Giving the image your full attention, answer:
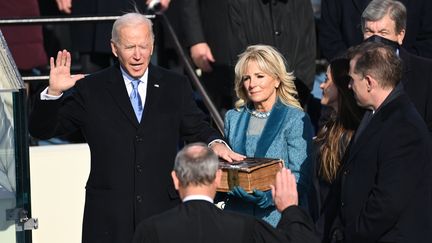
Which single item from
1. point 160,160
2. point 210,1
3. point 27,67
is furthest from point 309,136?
point 27,67

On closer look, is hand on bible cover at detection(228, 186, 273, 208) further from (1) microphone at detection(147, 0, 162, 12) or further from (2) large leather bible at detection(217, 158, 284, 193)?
(1) microphone at detection(147, 0, 162, 12)

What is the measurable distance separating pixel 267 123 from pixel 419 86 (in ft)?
3.51

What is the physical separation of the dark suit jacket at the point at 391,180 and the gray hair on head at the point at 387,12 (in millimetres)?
1675

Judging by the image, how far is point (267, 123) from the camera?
676 centimetres

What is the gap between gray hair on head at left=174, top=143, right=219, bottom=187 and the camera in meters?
4.88

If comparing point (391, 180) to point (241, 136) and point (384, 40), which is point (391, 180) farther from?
point (384, 40)

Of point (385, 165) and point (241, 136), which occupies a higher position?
point (241, 136)

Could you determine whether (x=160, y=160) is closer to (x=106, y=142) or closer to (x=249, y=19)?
(x=106, y=142)

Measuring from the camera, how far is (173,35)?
872 centimetres

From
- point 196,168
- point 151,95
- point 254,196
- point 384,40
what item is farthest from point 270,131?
point 196,168

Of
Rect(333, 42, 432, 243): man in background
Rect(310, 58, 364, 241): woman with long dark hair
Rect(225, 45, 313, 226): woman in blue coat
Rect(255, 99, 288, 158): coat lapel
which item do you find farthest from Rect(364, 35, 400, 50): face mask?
Rect(333, 42, 432, 243): man in background

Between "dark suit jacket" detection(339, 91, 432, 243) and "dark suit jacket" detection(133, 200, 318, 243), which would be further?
"dark suit jacket" detection(339, 91, 432, 243)

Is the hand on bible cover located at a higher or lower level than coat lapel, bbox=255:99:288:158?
lower

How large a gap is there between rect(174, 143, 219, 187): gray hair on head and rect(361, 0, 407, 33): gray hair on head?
2833 millimetres
